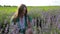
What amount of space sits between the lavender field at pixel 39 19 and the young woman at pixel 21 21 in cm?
6

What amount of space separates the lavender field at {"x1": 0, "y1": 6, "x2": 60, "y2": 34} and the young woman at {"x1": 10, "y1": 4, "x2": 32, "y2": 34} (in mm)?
64

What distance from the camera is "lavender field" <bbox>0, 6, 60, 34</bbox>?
59.1 inches

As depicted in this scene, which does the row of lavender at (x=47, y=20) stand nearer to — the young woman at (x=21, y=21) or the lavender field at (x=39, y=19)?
the lavender field at (x=39, y=19)

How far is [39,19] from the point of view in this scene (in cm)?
157

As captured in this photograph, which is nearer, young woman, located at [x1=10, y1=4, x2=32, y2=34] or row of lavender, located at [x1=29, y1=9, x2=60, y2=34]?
young woman, located at [x1=10, y1=4, x2=32, y2=34]

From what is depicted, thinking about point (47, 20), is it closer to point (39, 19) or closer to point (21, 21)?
point (39, 19)

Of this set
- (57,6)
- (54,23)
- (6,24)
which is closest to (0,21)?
(6,24)

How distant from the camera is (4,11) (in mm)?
1558

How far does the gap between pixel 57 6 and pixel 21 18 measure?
53 centimetres

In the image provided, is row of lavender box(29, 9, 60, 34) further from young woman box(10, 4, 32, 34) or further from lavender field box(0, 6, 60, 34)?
young woman box(10, 4, 32, 34)

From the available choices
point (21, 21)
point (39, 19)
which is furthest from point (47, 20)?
point (21, 21)

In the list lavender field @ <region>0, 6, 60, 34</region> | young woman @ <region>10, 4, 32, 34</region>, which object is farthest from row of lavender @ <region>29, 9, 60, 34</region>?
young woman @ <region>10, 4, 32, 34</region>

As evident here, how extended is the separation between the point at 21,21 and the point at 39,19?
232mm
